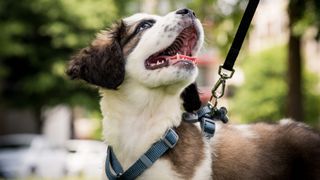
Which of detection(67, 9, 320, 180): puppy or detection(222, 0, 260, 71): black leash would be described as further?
detection(222, 0, 260, 71): black leash

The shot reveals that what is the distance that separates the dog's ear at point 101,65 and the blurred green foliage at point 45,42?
2560cm

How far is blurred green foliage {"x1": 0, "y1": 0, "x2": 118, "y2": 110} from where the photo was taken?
3175cm

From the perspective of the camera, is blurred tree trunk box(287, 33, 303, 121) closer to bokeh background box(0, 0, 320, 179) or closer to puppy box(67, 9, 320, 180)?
puppy box(67, 9, 320, 180)

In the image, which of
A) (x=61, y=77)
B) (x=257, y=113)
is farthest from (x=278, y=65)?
(x=61, y=77)

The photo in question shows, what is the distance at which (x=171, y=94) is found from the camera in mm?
5148

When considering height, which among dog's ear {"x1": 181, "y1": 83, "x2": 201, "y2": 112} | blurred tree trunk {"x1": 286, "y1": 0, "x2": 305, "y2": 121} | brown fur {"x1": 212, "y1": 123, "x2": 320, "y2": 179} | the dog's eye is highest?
the dog's eye

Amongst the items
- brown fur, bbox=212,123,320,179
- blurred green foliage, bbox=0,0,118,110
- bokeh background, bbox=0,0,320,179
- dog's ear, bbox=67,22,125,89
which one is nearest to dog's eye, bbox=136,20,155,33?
dog's ear, bbox=67,22,125,89

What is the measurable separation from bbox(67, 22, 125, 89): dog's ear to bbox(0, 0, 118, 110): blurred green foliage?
2560 centimetres

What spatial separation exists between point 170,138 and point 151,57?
608 mm

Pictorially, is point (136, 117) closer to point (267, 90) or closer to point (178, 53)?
point (178, 53)

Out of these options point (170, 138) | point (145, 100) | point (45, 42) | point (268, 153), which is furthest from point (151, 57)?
point (45, 42)

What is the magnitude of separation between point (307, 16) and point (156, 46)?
19.9 ft

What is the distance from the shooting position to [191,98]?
535 centimetres

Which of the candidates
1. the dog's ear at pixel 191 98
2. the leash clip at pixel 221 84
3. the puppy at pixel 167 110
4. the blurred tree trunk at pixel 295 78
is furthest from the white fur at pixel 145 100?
the blurred tree trunk at pixel 295 78
